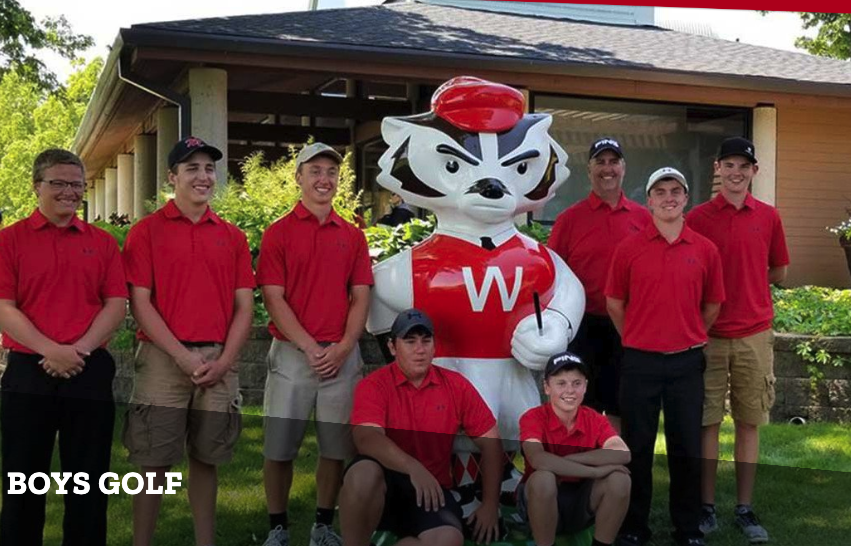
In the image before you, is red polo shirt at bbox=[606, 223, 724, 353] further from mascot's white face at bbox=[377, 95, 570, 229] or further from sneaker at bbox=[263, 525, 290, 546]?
sneaker at bbox=[263, 525, 290, 546]

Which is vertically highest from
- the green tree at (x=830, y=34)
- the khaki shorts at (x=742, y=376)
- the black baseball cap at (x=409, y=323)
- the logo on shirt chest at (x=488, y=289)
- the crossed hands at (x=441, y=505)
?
the green tree at (x=830, y=34)

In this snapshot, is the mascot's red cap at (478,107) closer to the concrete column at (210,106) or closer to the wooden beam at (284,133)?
the concrete column at (210,106)

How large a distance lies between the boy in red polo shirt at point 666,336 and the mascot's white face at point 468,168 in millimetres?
524

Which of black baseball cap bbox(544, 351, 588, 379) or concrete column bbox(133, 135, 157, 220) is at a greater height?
concrete column bbox(133, 135, 157, 220)

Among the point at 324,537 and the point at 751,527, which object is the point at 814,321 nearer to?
the point at 751,527

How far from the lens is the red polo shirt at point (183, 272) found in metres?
4.18

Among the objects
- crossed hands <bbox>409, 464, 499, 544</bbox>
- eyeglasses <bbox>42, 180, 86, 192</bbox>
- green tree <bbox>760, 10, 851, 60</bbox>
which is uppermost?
green tree <bbox>760, 10, 851, 60</bbox>

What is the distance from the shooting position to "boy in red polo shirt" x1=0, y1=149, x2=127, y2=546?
392cm

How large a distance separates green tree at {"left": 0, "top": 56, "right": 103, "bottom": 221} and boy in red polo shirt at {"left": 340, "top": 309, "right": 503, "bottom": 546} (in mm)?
45128

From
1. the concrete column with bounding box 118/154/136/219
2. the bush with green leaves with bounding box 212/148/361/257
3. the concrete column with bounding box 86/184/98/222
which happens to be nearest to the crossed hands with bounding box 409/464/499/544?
the bush with green leaves with bounding box 212/148/361/257

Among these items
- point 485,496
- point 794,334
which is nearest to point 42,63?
point 794,334

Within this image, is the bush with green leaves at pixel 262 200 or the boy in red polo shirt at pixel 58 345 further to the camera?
the bush with green leaves at pixel 262 200

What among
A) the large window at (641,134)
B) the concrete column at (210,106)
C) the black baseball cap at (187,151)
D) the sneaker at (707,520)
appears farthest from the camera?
the large window at (641,134)

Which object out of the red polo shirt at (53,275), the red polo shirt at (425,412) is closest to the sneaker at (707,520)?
the red polo shirt at (425,412)
